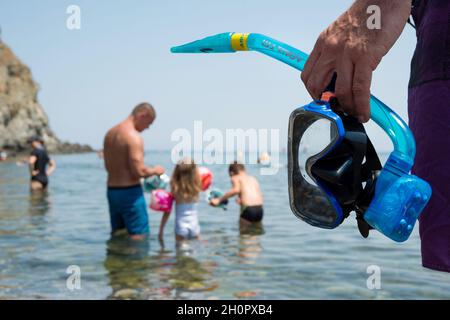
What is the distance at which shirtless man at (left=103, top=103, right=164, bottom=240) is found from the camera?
23.1ft

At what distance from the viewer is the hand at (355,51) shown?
1.42m

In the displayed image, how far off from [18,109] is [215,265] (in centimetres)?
6042

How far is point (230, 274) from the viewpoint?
18.0 feet

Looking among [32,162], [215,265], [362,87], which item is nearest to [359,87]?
[362,87]

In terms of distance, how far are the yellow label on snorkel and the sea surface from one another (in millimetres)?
3256

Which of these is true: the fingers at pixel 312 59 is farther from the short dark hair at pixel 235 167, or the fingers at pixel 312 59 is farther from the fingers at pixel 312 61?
the short dark hair at pixel 235 167

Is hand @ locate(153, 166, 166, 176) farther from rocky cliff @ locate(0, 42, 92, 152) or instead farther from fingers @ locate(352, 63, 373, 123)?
rocky cliff @ locate(0, 42, 92, 152)

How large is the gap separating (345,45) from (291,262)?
16.2 feet

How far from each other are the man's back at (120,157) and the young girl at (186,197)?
25.0 inches

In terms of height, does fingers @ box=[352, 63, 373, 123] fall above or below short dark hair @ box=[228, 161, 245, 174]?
above

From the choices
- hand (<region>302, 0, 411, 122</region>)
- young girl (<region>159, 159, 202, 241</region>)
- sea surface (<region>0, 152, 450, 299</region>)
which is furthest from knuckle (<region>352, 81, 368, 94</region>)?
young girl (<region>159, 159, 202, 241</region>)

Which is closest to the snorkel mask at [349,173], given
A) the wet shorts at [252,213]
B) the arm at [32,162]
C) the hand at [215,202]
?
the hand at [215,202]

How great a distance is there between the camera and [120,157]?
7.07m
